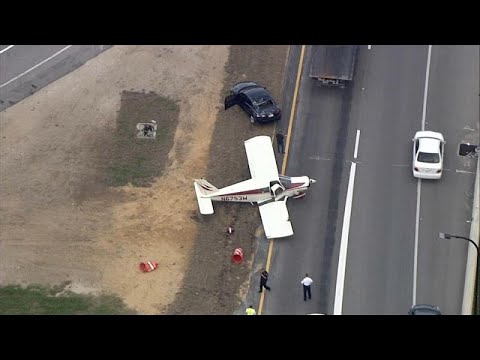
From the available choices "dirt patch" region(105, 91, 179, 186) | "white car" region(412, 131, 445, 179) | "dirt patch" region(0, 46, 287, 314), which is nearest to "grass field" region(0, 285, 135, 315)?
"dirt patch" region(0, 46, 287, 314)

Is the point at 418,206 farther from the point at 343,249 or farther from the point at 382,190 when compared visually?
the point at 343,249

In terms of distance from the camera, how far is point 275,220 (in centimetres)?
4059

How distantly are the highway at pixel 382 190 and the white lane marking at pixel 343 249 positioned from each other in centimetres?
10

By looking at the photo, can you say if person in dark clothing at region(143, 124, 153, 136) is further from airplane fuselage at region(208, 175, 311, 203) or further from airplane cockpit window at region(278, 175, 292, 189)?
airplane cockpit window at region(278, 175, 292, 189)

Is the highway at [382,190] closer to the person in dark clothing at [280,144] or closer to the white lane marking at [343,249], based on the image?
the white lane marking at [343,249]

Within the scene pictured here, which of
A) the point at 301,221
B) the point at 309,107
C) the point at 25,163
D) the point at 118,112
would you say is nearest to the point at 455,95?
the point at 309,107

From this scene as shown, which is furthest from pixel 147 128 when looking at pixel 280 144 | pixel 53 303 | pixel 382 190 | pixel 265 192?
pixel 382 190

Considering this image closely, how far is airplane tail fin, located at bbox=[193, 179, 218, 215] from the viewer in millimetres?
41000

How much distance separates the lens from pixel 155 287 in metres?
38.9

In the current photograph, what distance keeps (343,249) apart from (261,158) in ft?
22.3

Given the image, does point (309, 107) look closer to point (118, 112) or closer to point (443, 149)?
point (443, 149)

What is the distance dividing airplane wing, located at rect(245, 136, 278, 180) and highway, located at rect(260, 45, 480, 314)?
1922mm

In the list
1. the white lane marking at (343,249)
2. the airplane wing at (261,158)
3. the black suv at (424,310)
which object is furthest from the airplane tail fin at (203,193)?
the black suv at (424,310)

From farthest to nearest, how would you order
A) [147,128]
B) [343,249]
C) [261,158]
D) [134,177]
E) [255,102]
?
[147,128] → [255,102] → [134,177] → [261,158] → [343,249]
